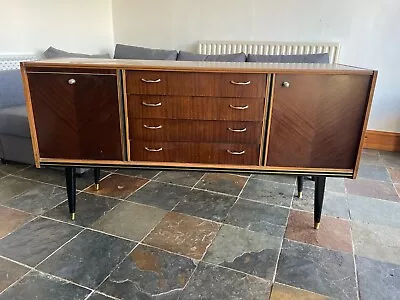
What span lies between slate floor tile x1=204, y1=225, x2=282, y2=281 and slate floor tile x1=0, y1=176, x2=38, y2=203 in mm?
1407

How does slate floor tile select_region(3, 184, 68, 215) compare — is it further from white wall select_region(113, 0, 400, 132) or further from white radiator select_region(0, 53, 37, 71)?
white wall select_region(113, 0, 400, 132)

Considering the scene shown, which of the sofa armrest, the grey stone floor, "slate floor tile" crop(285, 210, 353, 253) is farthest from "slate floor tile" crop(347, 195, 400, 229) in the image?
the sofa armrest

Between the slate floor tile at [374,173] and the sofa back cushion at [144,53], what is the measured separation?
6.37 ft

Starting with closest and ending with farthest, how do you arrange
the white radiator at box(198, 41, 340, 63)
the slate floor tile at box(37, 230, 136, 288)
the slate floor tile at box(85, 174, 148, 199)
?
the slate floor tile at box(37, 230, 136, 288)
the slate floor tile at box(85, 174, 148, 199)
the white radiator at box(198, 41, 340, 63)

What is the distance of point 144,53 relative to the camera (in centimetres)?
314

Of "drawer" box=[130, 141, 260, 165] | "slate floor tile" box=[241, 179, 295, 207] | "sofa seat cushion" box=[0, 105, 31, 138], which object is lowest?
"slate floor tile" box=[241, 179, 295, 207]

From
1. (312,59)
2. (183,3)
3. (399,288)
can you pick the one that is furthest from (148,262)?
(183,3)

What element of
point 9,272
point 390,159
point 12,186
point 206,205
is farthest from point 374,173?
point 12,186

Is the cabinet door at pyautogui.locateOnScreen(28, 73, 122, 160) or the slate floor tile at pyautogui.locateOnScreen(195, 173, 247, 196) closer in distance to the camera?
the cabinet door at pyautogui.locateOnScreen(28, 73, 122, 160)

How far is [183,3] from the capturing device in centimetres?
347

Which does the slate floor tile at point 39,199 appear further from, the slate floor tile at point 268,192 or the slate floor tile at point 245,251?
the slate floor tile at point 268,192

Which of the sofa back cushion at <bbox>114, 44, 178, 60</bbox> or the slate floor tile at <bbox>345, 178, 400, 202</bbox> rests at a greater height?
the sofa back cushion at <bbox>114, 44, 178, 60</bbox>

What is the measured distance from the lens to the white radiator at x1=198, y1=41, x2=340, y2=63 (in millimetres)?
3080

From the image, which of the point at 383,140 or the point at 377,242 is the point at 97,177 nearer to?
the point at 377,242
